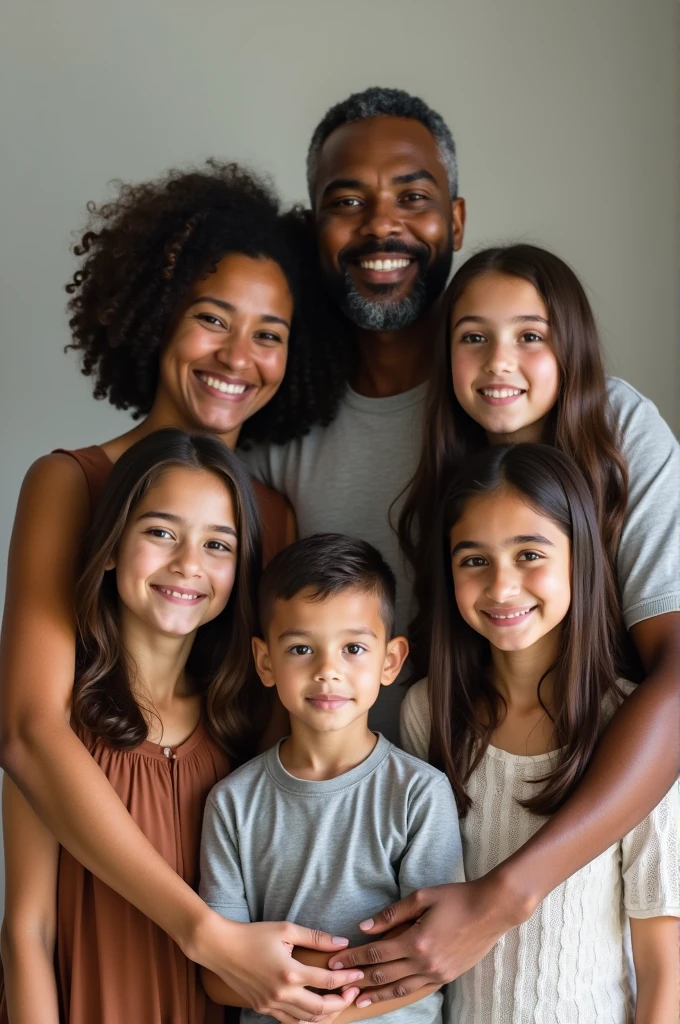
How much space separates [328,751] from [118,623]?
0.44 m

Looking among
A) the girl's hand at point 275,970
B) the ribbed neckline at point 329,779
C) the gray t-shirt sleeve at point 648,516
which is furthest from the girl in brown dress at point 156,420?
the gray t-shirt sleeve at point 648,516

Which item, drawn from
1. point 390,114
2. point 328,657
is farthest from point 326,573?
point 390,114

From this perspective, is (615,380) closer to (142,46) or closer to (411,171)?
(411,171)

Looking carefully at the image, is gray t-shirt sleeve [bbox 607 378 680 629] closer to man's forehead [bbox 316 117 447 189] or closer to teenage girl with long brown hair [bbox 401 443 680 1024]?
teenage girl with long brown hair [bbox 401 443 680 1024]

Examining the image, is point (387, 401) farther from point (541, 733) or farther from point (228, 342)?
point (541, 733)

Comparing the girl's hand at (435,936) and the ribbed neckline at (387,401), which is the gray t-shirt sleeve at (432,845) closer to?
the girl's hand at (435,936)

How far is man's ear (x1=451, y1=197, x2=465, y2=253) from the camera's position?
7.71 ft

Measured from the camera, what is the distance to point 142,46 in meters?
2.61

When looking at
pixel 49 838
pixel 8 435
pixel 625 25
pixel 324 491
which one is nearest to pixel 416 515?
Answer: pixel 324 491

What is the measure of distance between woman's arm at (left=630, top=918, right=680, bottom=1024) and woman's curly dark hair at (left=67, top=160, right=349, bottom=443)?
118cm

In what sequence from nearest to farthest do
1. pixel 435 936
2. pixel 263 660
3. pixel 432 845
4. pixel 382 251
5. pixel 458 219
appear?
pixel 435 936 < pixel 432 845 < pixel 263 660 < pixel 382 251 < pixel 458 219

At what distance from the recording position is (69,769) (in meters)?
1.66

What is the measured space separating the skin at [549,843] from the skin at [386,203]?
50cm

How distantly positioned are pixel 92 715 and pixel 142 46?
1.72m
